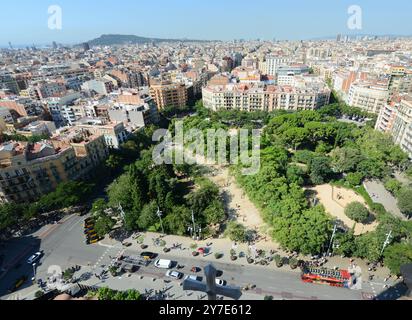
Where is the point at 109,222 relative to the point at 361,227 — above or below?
above

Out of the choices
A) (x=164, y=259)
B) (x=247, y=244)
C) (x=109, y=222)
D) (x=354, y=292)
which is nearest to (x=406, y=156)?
(x=354, y=292)

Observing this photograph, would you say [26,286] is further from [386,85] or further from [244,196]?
[386,85]

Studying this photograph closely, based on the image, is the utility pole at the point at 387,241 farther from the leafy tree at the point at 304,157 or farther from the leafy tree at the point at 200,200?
the leafy tree at the point at 304,157

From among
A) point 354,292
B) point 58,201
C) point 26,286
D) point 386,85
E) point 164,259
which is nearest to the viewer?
point 354,292

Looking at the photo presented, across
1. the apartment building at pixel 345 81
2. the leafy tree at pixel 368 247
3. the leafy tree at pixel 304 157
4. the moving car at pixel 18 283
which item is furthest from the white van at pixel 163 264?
the apartment building at pixel 345 81

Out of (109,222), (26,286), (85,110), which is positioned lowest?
(26,286)

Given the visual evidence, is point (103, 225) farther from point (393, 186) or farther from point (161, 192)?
point (393, 186)

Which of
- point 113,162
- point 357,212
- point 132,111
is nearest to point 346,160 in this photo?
point 357,212

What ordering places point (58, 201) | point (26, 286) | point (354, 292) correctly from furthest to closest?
point (58, 201)
point (26, 286)
point (354, 292)
